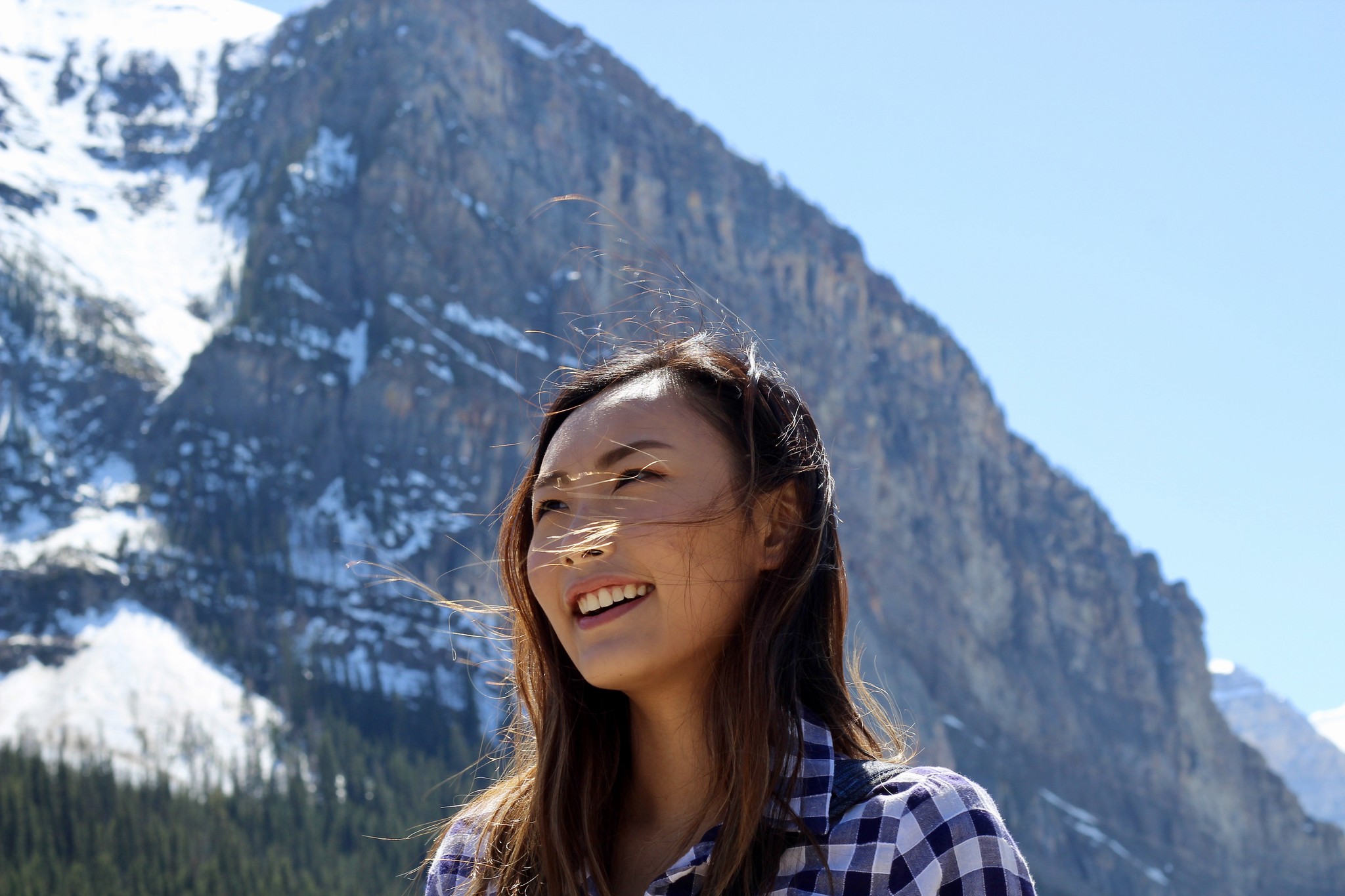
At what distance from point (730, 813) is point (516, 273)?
10630cm

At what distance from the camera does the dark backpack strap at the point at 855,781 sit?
5.91 ft

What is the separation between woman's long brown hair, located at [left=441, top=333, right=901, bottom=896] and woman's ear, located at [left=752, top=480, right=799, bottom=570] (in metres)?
0.01

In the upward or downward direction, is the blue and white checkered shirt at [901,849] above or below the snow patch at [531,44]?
below

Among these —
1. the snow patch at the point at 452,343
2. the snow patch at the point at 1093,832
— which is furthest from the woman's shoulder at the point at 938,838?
the snow patch at the point at 1093,832

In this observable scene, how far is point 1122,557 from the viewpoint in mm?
120688

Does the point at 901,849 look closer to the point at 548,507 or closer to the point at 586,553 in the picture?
the point at 586,553

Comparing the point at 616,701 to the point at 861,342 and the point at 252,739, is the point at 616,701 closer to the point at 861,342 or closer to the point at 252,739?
the point at 252,739

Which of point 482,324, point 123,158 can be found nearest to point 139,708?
point 482,324

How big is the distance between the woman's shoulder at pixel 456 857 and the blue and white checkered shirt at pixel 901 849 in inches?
19.9

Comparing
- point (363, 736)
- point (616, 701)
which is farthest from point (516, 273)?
point (616, 701)

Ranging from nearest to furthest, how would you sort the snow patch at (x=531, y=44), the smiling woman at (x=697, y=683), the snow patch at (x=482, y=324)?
the smiling woman at (x=697, y=683)
the snow patch at (x=482, y=324)
the snow patch at (x=531, y=44)

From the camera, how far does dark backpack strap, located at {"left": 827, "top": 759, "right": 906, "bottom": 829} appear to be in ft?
5.91

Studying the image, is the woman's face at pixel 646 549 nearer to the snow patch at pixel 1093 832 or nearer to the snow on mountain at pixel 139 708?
the snow on mountain at pixel 139 708

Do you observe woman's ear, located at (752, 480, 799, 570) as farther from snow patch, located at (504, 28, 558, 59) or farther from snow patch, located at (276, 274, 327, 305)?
snow patch, located at (504, 28, 558, 59)
